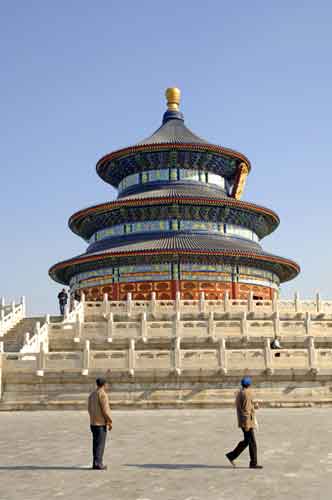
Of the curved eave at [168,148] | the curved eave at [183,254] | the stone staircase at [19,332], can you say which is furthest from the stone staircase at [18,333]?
the curved eave at [168,148]

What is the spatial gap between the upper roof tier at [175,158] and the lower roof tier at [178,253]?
717 cm

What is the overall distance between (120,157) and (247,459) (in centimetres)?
4193

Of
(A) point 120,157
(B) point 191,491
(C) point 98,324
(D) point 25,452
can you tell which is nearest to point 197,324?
(C) point 98,324

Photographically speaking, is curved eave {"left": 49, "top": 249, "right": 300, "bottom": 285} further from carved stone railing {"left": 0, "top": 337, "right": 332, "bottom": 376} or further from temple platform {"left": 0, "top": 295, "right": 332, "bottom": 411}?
carved stone railing {"left": 0, "top": 337, "right": 332, "bottom": 376}

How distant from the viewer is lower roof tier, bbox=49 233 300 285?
4331 centimetres

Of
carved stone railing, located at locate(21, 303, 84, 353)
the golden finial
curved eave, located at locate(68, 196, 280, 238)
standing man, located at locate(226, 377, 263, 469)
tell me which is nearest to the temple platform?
carved stone railing, located at locate(21, 303, 84, 353)

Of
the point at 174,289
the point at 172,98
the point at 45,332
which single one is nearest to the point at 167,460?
the point at 45,332

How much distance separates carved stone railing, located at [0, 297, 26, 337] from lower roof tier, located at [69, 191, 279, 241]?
15.1 metres

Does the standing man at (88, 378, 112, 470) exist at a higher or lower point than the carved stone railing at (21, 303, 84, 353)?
lower

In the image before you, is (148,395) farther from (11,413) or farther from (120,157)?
(120,157)

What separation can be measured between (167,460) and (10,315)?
2181 cm

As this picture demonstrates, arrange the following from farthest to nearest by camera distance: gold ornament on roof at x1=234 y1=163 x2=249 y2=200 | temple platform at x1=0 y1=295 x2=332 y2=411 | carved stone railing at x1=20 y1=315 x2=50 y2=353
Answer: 1. gold ornament on roof at x1=234 y1=163 x2=249 y2=200
2. carved stone railing at x1=20 y1=315 x2=50 y2=353
3. temple platform at x1=0 y1=295 x2=332 y2=411

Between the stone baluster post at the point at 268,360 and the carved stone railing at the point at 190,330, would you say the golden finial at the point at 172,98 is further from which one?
the stone baluster post at the point at 268,360

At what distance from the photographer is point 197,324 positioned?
84.8 feet
